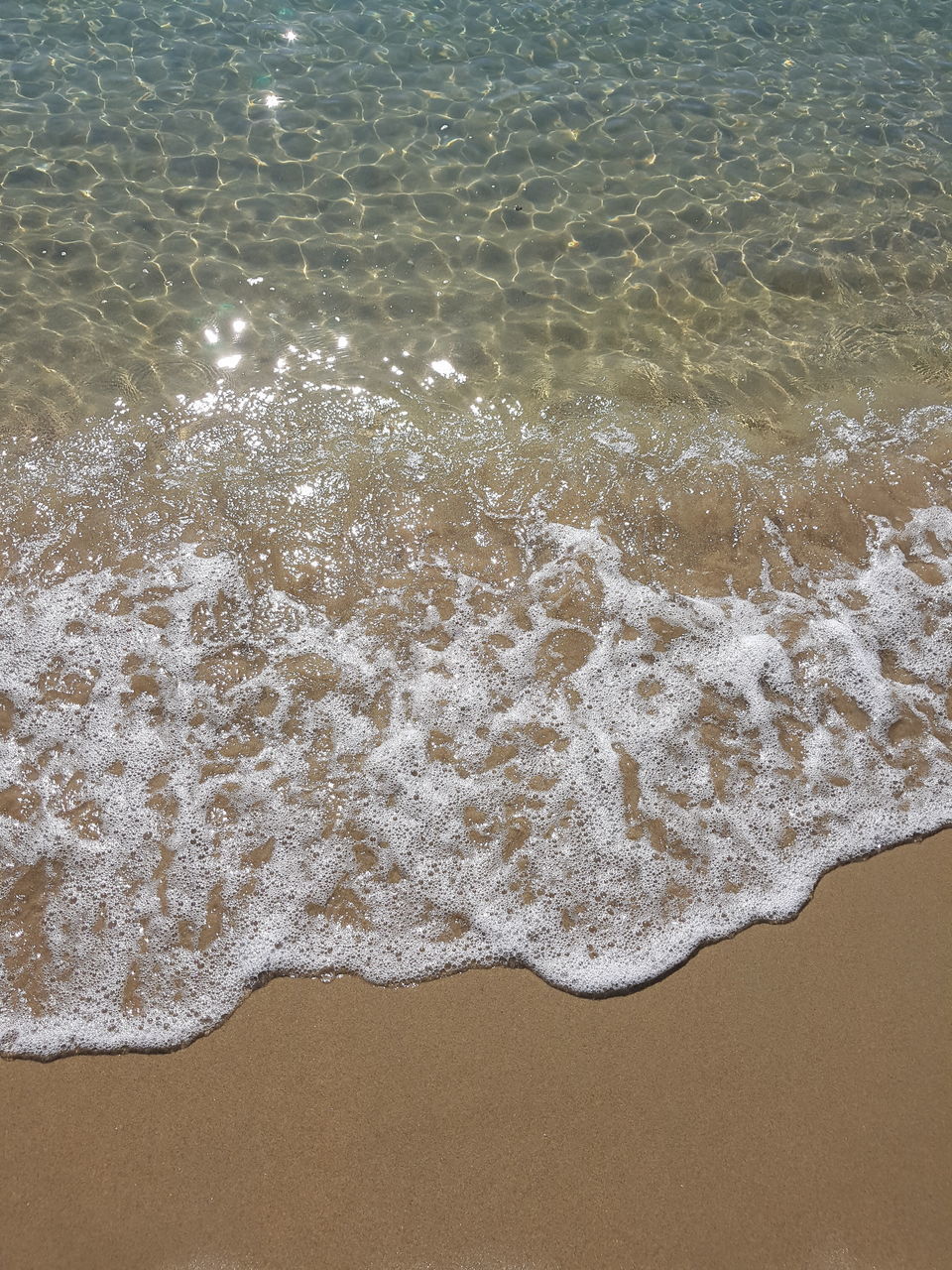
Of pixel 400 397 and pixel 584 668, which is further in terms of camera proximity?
pixel 400 397

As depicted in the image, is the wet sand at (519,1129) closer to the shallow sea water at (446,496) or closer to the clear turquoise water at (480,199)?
the shallow sea water at (446,496)

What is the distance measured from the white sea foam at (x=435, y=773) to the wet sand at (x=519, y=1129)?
155 mm

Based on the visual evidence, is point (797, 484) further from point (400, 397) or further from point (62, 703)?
point (62, 703)

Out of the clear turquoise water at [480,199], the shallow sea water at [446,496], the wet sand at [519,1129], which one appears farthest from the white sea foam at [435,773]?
the clear turquoise water at [480,199]

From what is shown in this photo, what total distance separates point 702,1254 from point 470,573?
2804mm

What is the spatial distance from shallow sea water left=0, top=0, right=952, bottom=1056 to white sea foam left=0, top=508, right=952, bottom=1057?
0.7 inches

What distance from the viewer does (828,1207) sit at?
2.65 metres

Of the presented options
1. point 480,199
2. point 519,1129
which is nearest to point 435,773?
point 519,1129

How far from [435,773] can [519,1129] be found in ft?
4.35

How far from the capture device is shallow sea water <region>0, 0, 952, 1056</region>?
3309 mm

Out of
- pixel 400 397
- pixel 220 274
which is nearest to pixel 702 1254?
pixel 400 397

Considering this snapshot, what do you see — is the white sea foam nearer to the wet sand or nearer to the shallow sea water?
the shallow sea water

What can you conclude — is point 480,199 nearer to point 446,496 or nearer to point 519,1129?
point 446,496

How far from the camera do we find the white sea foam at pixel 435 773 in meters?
3.14
